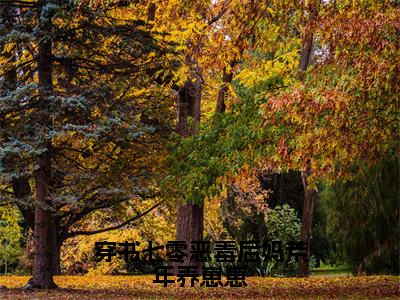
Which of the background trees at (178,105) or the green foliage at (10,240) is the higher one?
the background trees at (178,105)

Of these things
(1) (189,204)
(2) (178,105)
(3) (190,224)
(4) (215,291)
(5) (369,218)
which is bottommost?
(4) (215,291)

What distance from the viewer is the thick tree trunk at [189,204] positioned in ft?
49.8

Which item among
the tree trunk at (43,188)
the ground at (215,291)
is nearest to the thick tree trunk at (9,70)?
the tree trunk at (43,188)

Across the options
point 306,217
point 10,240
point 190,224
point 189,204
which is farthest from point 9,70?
point 10,240

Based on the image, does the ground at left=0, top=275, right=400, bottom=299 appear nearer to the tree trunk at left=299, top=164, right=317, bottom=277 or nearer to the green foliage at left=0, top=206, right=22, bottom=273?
the tree trunk at left=299, top=164, right=317, bottom=277

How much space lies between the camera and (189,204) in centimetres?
1514

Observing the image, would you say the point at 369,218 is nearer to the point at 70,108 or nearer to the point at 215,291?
the point at 215,291

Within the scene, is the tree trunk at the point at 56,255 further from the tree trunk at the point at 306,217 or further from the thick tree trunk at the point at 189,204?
the tree trunk at the point at 306,217

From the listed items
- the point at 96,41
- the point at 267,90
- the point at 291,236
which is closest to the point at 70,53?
the point at 96,41

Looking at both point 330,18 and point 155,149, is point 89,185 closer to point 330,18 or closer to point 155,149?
point 155,149

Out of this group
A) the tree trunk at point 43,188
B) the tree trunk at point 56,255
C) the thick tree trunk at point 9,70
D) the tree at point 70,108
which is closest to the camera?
the tree at point 70,108

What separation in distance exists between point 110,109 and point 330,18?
4835mm

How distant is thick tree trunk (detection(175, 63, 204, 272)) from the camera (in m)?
A: 15.2

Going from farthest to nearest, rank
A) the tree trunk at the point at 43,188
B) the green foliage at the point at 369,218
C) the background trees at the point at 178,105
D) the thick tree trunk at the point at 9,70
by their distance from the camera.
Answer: the green foliage at the point at 369,218, the tree trunk at the point at 43,188, the thick tree trunk at the point at 9,70, the background trees at the point at 178,105
